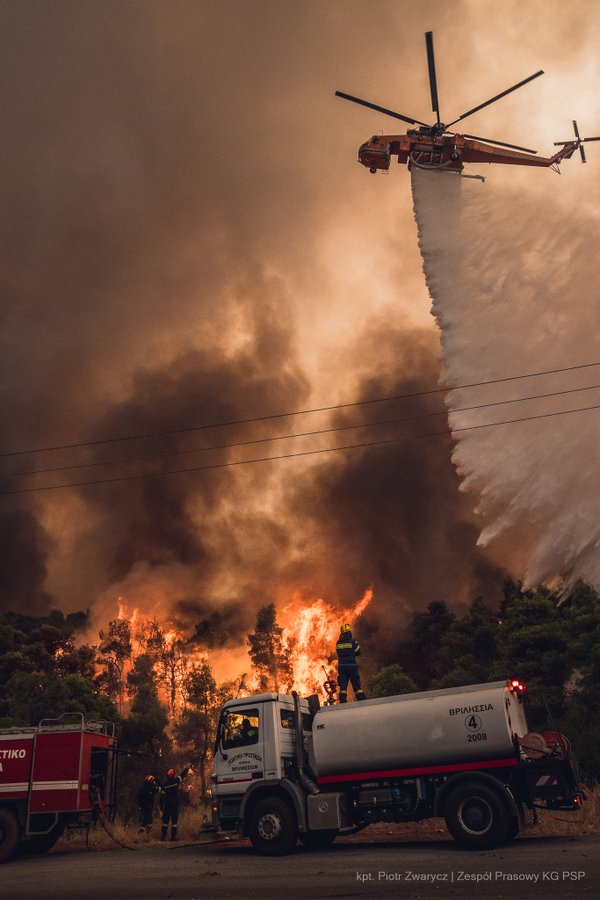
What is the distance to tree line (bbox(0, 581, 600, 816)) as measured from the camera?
33750 mm

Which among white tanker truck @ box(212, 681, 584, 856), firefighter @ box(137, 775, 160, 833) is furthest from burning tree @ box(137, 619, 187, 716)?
white tanker truck @ box(212, 681, 584, 856)

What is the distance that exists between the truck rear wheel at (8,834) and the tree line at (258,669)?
3.53m

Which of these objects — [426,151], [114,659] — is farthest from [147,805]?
[114,659]

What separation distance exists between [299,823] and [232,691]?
61369mm

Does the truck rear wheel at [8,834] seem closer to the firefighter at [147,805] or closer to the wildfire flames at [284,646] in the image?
the firefighter at [147,805]

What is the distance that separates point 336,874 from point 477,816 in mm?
3267

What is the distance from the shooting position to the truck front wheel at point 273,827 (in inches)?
609

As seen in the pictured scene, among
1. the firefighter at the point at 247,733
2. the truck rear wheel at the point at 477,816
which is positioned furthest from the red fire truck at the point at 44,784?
the truck rear wheel at the point at 477,816

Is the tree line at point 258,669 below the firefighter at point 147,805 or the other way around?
the other way around

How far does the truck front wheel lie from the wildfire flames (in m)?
54.8

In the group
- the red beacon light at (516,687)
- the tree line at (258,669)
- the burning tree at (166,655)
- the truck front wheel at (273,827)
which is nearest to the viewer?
the red beacon light at (516,687)

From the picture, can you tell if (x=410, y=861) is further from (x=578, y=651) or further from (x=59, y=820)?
(x=578, y=651)

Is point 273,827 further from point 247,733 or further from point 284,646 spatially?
point 284,646

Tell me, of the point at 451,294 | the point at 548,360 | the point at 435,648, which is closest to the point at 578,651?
the point at 548,360
